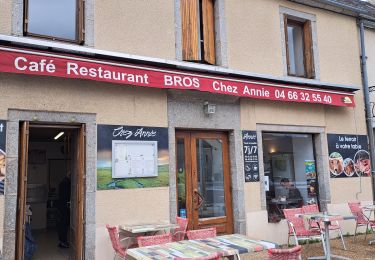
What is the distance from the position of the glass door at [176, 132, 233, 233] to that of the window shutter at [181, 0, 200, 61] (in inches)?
64.2

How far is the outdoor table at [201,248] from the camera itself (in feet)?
12.7

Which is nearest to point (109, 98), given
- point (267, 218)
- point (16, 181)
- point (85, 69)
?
point (85, 69)

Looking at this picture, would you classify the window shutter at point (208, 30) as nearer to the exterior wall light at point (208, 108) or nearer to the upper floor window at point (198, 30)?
the upper floor window at point (198, 30)

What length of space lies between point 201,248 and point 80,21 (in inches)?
170

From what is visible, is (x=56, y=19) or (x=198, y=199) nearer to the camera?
(x=56, y=19)

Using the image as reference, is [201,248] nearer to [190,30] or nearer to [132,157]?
[132,157]

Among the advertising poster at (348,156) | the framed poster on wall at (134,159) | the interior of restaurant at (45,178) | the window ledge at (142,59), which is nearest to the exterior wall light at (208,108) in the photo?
the window ledge at (142,59)

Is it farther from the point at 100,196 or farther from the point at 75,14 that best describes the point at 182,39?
the point at 100,196

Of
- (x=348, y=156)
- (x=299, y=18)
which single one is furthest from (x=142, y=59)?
(x=348, y=156)

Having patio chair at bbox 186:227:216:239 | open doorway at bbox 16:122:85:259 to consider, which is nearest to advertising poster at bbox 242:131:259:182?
patio chair at bbox 186:227:216:239

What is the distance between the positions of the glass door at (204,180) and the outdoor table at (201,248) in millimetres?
2321

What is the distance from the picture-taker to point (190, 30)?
7.43 metres

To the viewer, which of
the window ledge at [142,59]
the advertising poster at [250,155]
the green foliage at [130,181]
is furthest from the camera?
the advertising poster at [250,155]

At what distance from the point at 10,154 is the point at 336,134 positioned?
728 centimetres
